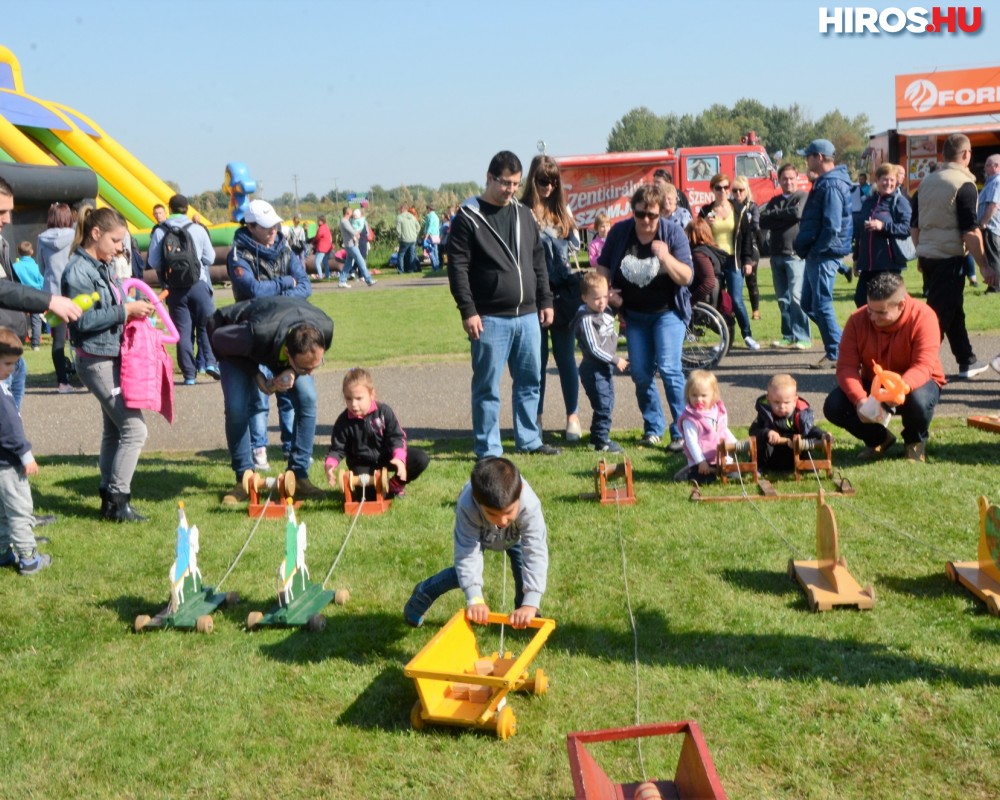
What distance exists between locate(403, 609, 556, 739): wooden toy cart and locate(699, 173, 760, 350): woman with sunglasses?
27.5ft

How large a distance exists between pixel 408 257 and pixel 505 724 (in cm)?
2647

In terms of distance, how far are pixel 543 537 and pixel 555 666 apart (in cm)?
53

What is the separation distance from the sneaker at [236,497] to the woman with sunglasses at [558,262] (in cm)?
231

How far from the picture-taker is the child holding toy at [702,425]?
710 centimetres

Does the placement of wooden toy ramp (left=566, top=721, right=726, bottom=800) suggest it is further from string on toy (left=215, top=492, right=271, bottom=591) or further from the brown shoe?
the brown shoe

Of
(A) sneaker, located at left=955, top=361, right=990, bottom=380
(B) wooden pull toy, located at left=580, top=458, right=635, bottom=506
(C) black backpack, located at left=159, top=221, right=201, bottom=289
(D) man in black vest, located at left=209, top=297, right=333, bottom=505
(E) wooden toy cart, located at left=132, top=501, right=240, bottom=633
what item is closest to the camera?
(E) wooden toy cart, located at left=132, top=501, right=240, bottom=633

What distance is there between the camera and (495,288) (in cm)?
737

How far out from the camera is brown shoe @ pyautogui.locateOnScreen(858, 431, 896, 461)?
24.4 feet

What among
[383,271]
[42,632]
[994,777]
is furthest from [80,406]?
[383,271]

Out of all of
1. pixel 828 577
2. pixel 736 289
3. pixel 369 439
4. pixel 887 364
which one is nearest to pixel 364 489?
pixel 369 439

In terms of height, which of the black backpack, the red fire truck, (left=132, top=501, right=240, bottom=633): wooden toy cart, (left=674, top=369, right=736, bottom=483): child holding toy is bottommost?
(left=132, top=501, right=240, bottom=633): wooden toy cart

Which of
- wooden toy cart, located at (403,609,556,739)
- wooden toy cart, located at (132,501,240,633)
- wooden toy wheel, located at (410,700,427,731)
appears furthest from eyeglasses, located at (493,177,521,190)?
wooden toy wheel, located at (410,700,427,731)

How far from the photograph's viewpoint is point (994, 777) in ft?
11.4

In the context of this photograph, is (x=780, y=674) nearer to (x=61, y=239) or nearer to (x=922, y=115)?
(x=61, y=239)
